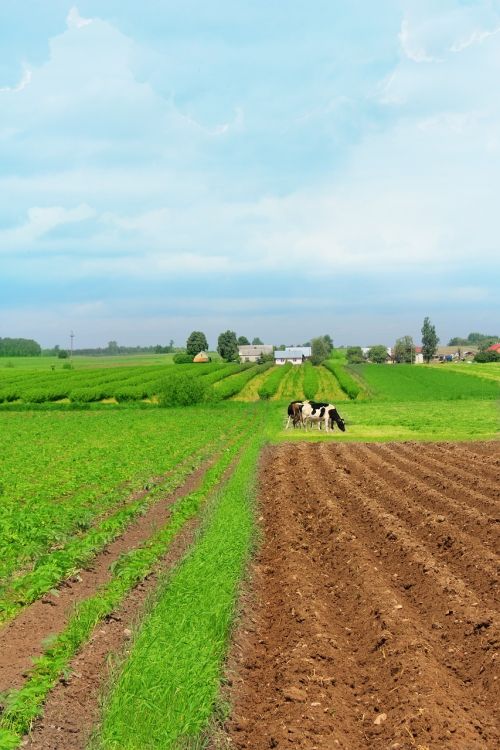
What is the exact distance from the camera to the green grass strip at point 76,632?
572 cm

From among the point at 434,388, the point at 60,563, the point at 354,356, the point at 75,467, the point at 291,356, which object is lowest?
the point at 75,467

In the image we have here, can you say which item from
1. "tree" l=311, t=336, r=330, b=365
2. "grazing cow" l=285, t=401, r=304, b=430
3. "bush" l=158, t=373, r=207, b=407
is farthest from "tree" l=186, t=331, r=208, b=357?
"grazing cow" l=285, t=401, r=304, b=430

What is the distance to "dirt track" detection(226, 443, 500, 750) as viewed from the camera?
559 centimetres

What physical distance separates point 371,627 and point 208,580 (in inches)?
99.5

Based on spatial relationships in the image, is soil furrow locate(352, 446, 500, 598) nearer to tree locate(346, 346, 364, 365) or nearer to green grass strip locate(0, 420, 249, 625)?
green grass strip locate(0, 420, 249, 625)

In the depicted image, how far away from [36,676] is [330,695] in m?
3.11

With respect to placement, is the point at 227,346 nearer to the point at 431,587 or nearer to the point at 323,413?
the point at 323,413

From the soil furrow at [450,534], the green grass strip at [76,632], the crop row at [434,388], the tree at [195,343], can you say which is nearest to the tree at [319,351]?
the tree at [195,343]

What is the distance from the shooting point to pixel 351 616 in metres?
8.19

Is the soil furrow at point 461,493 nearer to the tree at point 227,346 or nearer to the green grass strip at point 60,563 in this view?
the green grass strip at point 60,563

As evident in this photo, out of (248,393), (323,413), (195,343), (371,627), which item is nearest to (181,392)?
(248,393)

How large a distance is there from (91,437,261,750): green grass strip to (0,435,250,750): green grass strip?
2.25ft

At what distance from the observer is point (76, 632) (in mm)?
7574

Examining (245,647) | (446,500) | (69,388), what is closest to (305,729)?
(245,647)
